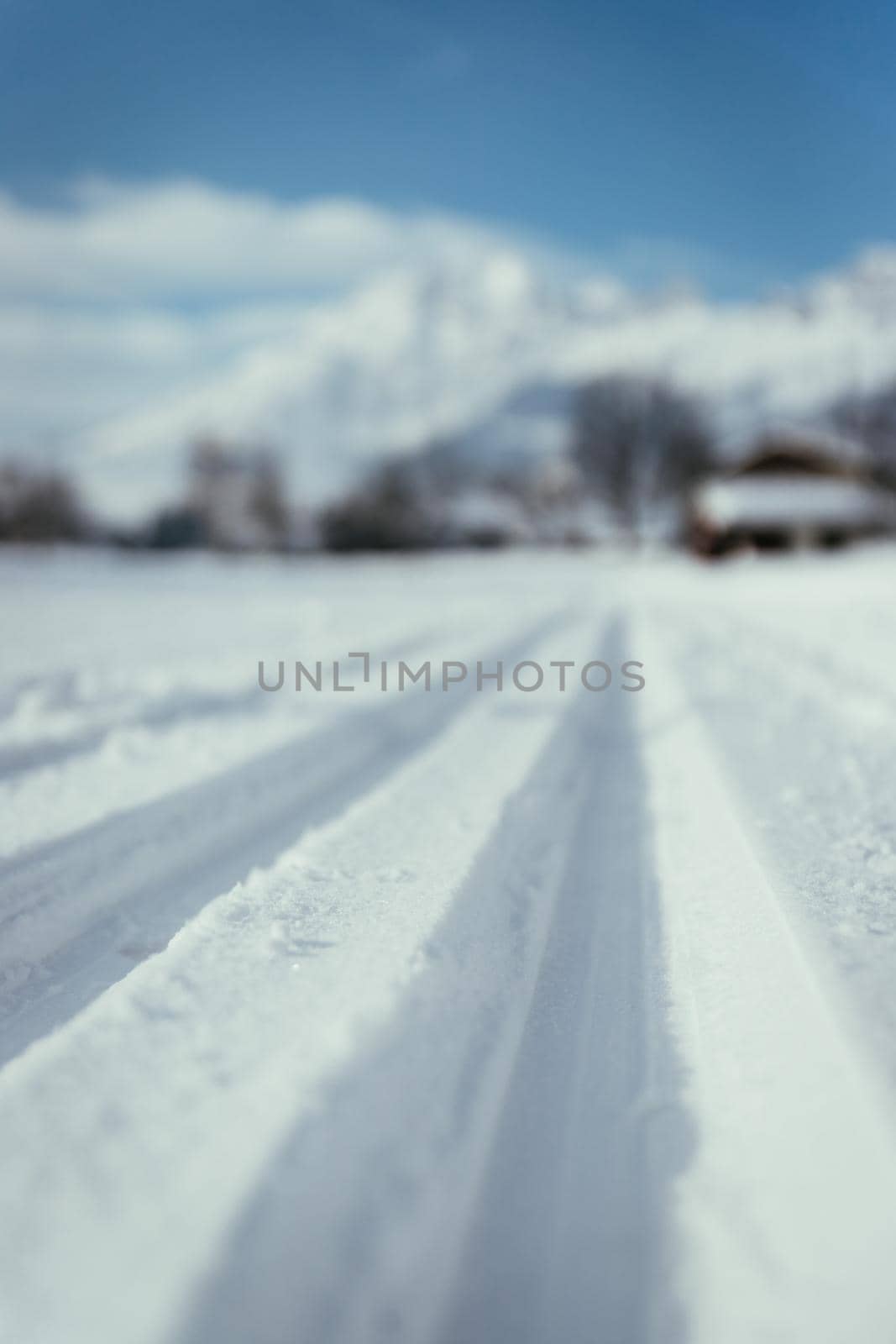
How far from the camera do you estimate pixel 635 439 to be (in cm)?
5328

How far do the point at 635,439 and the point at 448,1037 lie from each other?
5462 centimetres

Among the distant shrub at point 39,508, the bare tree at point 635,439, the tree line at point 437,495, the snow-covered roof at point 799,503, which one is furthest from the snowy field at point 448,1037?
the bare tree at point 635,439

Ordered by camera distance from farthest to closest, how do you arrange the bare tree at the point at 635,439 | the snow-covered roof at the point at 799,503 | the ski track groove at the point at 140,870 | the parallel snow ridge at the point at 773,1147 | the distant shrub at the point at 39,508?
the bare tree at the point at 635,439 → the distant shrub at the point at 39,508 → the snow-covered roof at the point at 799,503 → the ski track groove at the point at 140,870 → the parallel snow ridge at the point at 773,1147

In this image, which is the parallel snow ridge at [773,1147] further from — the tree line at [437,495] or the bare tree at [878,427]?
the bare tree at [878,427]

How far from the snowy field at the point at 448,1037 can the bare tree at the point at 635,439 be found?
50.1 m

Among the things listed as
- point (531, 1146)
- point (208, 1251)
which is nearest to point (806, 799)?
point (531, 1146)

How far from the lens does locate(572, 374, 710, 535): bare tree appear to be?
52.8 metres

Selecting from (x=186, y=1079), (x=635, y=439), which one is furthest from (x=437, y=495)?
(x=186, y=1079)

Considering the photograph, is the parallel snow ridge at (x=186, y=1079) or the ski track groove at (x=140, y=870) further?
the ski track groove at (x=140, y=870)

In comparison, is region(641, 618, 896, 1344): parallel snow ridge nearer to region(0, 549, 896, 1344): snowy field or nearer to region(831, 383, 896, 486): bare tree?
region(0, 549, 896, 1344): snowy field

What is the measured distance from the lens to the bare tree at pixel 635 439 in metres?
52.8

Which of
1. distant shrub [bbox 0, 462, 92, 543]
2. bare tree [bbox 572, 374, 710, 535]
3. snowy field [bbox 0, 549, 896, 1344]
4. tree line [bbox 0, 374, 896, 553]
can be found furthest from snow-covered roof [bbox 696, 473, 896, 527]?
distant shrub [bbox 0, 462, 92, 543]

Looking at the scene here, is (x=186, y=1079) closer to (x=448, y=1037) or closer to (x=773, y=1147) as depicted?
(x=448, y=1037)

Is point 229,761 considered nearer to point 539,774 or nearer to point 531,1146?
point 539,774
